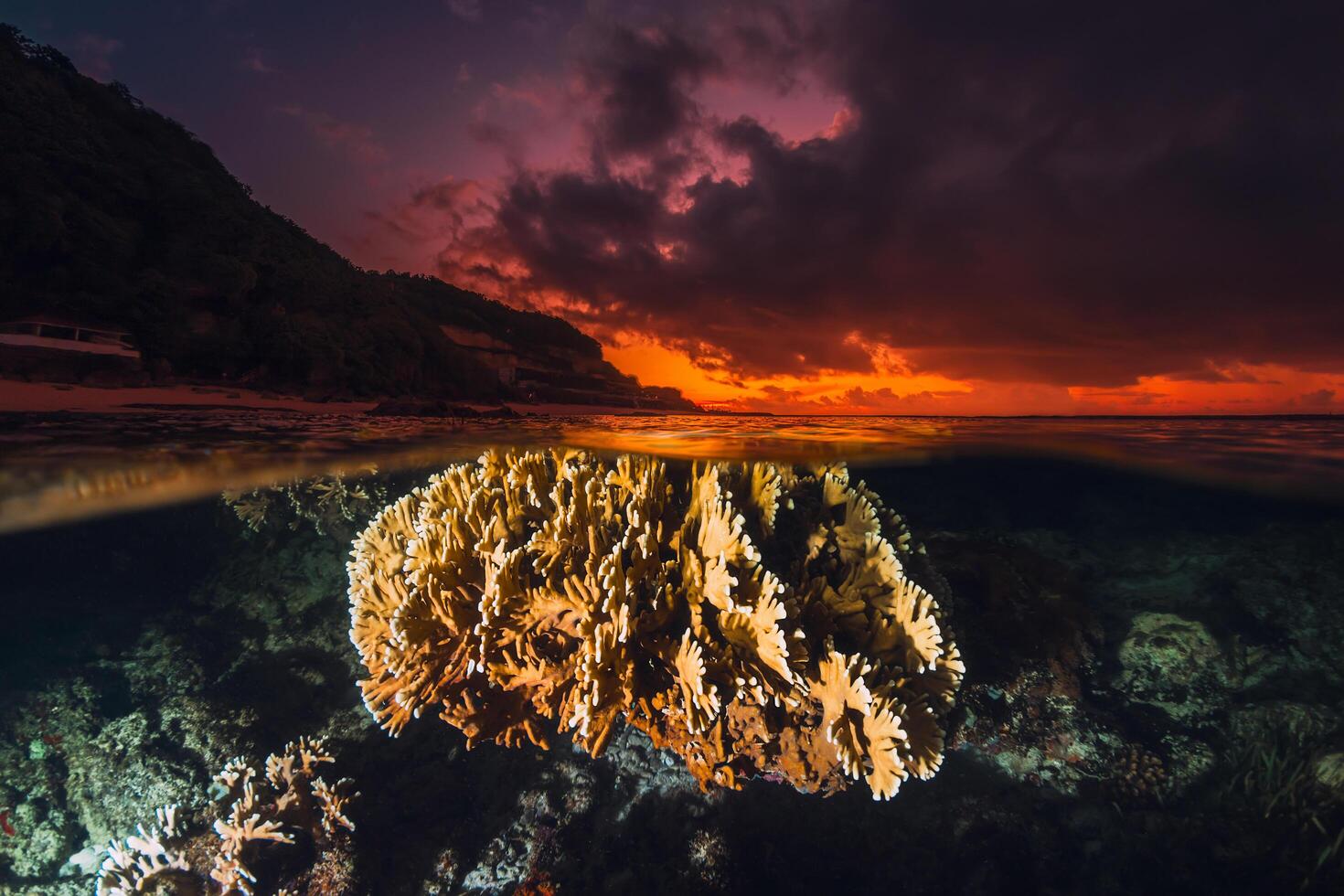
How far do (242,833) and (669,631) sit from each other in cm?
560

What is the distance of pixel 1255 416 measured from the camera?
10898 mm

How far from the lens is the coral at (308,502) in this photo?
10.9 meters

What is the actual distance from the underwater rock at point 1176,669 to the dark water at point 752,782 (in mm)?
42

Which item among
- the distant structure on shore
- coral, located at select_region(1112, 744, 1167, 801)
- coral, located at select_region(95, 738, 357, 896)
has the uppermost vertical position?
the distant structure on shore

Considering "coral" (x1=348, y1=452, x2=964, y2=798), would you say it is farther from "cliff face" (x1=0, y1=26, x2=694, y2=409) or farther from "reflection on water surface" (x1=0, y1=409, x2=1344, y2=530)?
"cliff face" (x1=0, y1=26, x2=694, y2=409)

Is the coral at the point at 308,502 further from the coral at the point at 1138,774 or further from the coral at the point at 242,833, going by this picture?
the coral at the point at 1138,774

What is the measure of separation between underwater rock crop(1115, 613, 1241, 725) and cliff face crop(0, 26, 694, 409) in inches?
458

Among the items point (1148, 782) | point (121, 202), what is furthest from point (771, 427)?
point (121, 202)

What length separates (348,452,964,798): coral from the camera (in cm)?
337

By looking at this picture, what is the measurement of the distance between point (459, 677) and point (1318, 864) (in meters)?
8.68

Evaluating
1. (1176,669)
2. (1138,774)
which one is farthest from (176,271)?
(1176,669)

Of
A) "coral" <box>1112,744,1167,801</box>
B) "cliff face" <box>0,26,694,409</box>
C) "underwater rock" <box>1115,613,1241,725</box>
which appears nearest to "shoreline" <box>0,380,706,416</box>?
"cliff face" <box>0,26,694,409</box>

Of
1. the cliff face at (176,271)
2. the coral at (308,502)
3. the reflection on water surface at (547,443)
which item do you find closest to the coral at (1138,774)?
the reflection on water surface at (547,443)

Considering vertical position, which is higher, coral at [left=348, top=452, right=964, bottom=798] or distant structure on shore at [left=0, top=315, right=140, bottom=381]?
distant structure on shore at [left=0, top=315, right=140, bottom=381]
